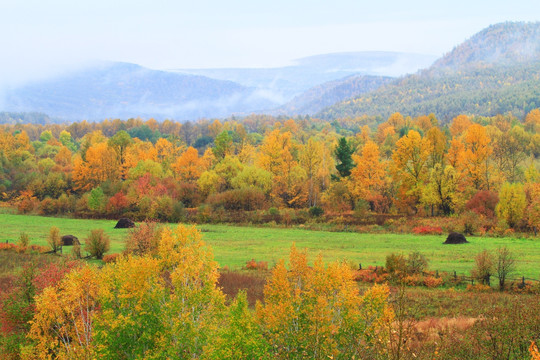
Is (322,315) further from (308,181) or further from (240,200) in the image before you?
(308,181)

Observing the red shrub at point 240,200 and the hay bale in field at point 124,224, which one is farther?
the red shrub at point 240,200

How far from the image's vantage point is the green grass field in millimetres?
36688

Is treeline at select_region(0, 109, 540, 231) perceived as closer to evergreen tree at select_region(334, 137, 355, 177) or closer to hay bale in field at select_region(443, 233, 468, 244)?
evergreen tree at select_region(334, 137, 355, 177)

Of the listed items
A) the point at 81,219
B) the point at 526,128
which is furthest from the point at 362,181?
the point at 526,128

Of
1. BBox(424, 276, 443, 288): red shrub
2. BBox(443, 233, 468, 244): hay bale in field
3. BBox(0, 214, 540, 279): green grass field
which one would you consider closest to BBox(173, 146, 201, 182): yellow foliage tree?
BBox(0, 214, 540, 279): green grass field

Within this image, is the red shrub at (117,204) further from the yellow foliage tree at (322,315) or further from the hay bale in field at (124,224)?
the yellow foliage tree at (322,315)

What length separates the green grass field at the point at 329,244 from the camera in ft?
120

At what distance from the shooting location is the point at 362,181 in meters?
67.5

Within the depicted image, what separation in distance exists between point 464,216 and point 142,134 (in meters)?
137

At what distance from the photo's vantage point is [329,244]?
152 ft

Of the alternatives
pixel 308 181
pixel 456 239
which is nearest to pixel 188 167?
pixel 308 181

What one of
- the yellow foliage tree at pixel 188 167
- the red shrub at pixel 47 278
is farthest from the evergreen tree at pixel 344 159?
the red shrub at pixel 47 278

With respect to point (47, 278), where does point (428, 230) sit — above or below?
below

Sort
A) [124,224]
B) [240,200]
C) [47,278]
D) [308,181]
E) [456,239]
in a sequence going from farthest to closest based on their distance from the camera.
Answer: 1. [308,181]
2. [240,200]
3. [124,224]
4. [456,239]
5. [47,278]
